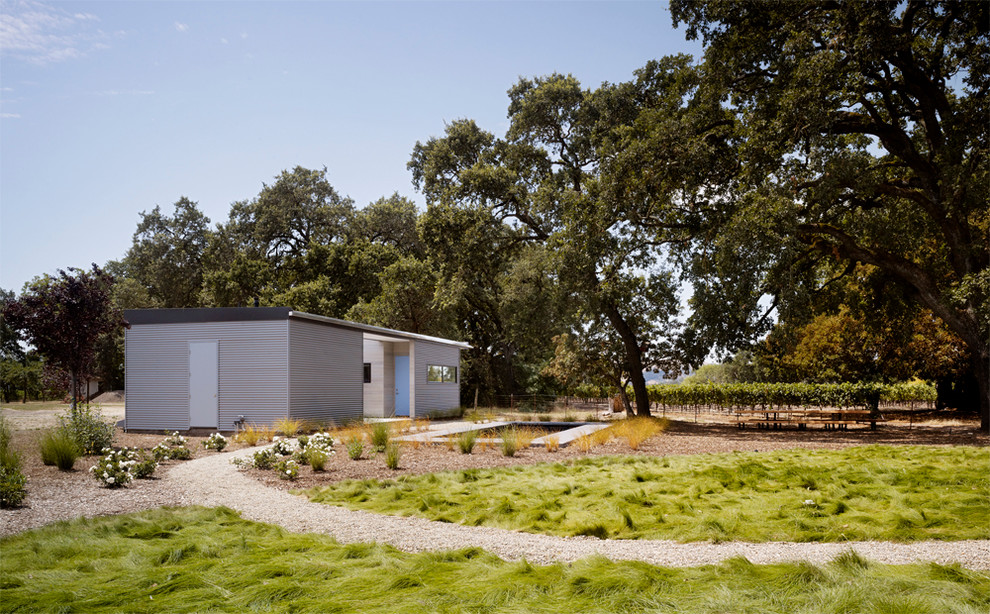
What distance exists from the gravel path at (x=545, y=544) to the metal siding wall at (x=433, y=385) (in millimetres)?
14584

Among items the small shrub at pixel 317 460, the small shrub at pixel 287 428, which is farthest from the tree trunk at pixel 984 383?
the small shrub at pixel 287 428

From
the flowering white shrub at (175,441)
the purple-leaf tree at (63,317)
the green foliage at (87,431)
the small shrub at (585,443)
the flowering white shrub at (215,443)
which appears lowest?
the small shrub at (585,443)

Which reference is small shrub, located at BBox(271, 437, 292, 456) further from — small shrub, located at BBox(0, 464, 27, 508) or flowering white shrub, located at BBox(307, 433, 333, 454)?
small shrub, located at BBox(0, 464, 27, 508)

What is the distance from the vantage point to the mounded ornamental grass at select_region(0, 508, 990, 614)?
327 centimetres

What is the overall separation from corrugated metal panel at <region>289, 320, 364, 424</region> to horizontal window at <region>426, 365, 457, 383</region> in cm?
348

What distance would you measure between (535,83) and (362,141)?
8.37 meters

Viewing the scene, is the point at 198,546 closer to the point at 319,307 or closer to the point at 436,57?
the point at 436,57

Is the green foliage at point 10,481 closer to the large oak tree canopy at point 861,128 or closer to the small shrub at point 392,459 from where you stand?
the small shrub at point 392,459

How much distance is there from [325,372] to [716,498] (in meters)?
12.8

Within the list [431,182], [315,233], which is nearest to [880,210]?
[431,182]

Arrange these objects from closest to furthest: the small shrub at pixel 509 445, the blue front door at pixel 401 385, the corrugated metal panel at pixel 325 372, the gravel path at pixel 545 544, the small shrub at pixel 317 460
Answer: the gravel path at pixel 545 544 < the small shrub at pixel 317 460 < the small shrub at pixel 509 445 < the corrugated metal panel at pixel 325 372 < the blue front door at pixel 401 385

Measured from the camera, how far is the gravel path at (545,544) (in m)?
4.36

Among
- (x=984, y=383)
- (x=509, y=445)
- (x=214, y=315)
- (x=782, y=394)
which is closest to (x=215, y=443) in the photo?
(x=214, y=315)

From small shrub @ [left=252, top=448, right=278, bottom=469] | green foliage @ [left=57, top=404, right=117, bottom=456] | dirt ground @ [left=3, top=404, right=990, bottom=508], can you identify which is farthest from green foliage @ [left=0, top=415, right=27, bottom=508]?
small shrub @ [left=252, top=448, right=278, bottom=469]
